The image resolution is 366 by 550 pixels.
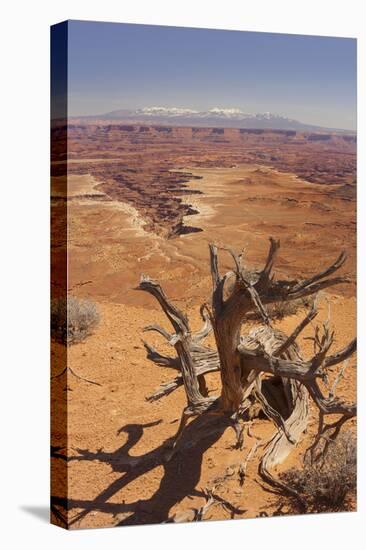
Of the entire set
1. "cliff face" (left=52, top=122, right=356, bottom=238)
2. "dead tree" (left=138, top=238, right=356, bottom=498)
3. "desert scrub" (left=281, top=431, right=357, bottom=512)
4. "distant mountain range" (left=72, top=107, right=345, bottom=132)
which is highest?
"distant mountain range" (left=72, top=107, right=345, bottom=132)

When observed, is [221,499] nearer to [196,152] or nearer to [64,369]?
[64,369]

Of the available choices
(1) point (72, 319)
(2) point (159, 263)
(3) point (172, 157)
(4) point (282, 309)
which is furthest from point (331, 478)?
(3) point (172, 157)

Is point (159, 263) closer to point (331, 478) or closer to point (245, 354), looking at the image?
point (245, 354)

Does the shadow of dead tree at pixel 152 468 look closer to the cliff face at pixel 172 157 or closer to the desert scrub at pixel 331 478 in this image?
the desert scrub at pixel 331 478

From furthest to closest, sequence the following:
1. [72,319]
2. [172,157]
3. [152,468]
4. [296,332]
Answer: [172,157] < [152,468] < [296,332] < [72,319]

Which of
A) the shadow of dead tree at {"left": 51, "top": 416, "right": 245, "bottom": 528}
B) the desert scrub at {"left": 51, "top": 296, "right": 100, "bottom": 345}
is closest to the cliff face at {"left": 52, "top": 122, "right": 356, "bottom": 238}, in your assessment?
the desert scrub at {"left": 51, "top": 296, "right": 100, "bottom": 345}

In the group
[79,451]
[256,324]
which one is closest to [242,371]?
[256,324]

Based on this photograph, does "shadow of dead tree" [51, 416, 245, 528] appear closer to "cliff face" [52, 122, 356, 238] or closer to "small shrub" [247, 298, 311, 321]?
"small shrub" [247, 298, 311, 321]
